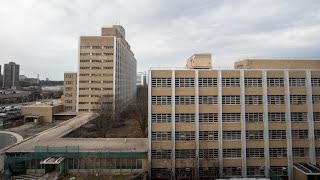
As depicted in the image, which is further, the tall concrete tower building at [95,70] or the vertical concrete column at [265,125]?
the tall concrete tower building at [95,70]

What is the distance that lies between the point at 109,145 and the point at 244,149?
18.0m

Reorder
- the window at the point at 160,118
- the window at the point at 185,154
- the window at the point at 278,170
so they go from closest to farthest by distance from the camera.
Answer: the window at the point at 185,154
the window at the point at 278,170
the window at the point at 160,118

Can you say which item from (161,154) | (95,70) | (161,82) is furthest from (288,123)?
(95,70)

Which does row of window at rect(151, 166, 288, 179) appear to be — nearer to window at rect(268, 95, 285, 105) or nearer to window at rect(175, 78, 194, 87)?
window at rect(268, 95, 285, 105)

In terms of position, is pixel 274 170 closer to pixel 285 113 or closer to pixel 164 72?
pixel 285 113

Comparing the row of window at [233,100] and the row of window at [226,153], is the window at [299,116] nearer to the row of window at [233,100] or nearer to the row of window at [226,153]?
the row of window at [233,100]

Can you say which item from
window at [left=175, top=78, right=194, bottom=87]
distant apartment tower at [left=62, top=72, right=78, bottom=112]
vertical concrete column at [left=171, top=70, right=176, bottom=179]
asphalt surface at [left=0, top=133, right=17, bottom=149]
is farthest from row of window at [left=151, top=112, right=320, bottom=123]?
distant apartment tower at [left=62, top=72, right=78, bottom=112]

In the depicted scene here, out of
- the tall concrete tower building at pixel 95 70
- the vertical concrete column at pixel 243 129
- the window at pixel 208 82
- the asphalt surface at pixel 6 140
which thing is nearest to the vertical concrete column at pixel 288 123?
the vertical concrete column at pixel 243 129

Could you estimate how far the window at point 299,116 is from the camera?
31734 millimetres

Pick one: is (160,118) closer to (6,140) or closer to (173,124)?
(173,124)

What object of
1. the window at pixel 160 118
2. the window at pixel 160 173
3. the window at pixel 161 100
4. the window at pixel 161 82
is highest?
the window at pixel 161 82

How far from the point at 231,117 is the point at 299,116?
9.02 metres

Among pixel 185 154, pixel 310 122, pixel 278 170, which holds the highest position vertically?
pixel 310 122

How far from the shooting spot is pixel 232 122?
31297 millimetres
